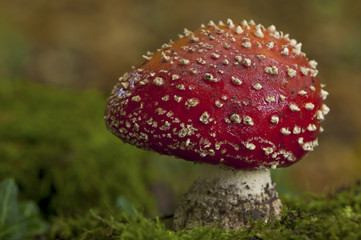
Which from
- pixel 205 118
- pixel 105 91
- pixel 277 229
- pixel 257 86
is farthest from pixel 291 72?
pixel 105 91

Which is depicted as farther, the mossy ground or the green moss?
the green moss

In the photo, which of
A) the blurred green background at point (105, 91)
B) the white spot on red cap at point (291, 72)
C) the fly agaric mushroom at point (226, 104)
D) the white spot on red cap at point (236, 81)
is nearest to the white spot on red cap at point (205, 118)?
the fly agaric mushroom at point (226, 104)

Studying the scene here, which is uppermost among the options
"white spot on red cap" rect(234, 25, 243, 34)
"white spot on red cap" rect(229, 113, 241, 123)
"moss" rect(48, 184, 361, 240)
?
"white spot on red cap" rect(234, 25, 243, 34)

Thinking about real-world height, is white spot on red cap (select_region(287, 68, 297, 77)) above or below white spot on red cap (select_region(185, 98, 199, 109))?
above

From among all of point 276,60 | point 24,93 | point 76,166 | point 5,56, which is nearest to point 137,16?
point 5,56

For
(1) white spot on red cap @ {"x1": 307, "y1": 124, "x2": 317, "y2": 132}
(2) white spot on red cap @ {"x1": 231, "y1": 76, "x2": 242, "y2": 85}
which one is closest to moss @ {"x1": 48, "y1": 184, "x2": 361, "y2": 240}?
(1) white spot on red cap @ {"x1": 307, "y1": 124, "x2": 317, "y2": 132}

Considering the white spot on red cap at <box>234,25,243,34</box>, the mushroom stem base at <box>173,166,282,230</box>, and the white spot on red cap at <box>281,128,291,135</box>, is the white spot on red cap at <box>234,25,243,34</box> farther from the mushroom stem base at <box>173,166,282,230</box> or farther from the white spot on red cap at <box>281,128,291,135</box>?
the mushroom stem base at <box>173,166,282,230</box>

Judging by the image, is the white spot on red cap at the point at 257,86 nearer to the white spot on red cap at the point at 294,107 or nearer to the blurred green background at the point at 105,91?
the white spot on red cap at the point at 294,107
